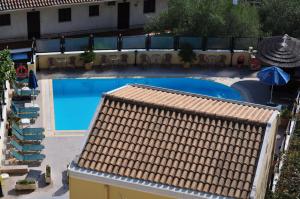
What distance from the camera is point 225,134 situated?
1817cm

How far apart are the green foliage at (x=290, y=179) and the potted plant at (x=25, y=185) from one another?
9359 mm

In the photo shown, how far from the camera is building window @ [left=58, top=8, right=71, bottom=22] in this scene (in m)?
40.3

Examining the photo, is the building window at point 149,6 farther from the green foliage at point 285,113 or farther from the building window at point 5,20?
the green foliage at point 285,113

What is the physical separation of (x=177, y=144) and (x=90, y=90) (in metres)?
17.4

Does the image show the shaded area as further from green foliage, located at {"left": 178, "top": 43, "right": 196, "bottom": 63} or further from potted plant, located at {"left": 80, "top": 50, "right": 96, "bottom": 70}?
potted plant, located at {"left": 80, "top": 50, "right": 96, "bottom": 70}

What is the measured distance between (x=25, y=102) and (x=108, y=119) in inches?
547

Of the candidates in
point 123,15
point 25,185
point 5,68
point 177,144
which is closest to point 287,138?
point 177,144

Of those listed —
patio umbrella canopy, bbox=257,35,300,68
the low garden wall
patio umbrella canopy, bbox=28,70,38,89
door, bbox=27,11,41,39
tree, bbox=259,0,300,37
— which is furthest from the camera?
door, bbox=27,11,41,39

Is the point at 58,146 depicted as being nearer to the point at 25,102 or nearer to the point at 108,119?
the point at 25,102

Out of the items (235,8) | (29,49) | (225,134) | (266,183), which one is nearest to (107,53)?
(29,49)

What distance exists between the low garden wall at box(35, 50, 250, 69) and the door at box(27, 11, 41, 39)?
4.77 m

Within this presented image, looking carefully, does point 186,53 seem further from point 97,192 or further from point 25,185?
point 97,192

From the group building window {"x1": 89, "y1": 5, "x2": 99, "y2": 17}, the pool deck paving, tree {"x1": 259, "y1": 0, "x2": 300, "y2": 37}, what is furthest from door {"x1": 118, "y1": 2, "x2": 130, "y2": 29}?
tree {"x1": 259, "y1": 0, "x2": 300, "y2": 37}

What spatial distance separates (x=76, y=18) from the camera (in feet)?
134
